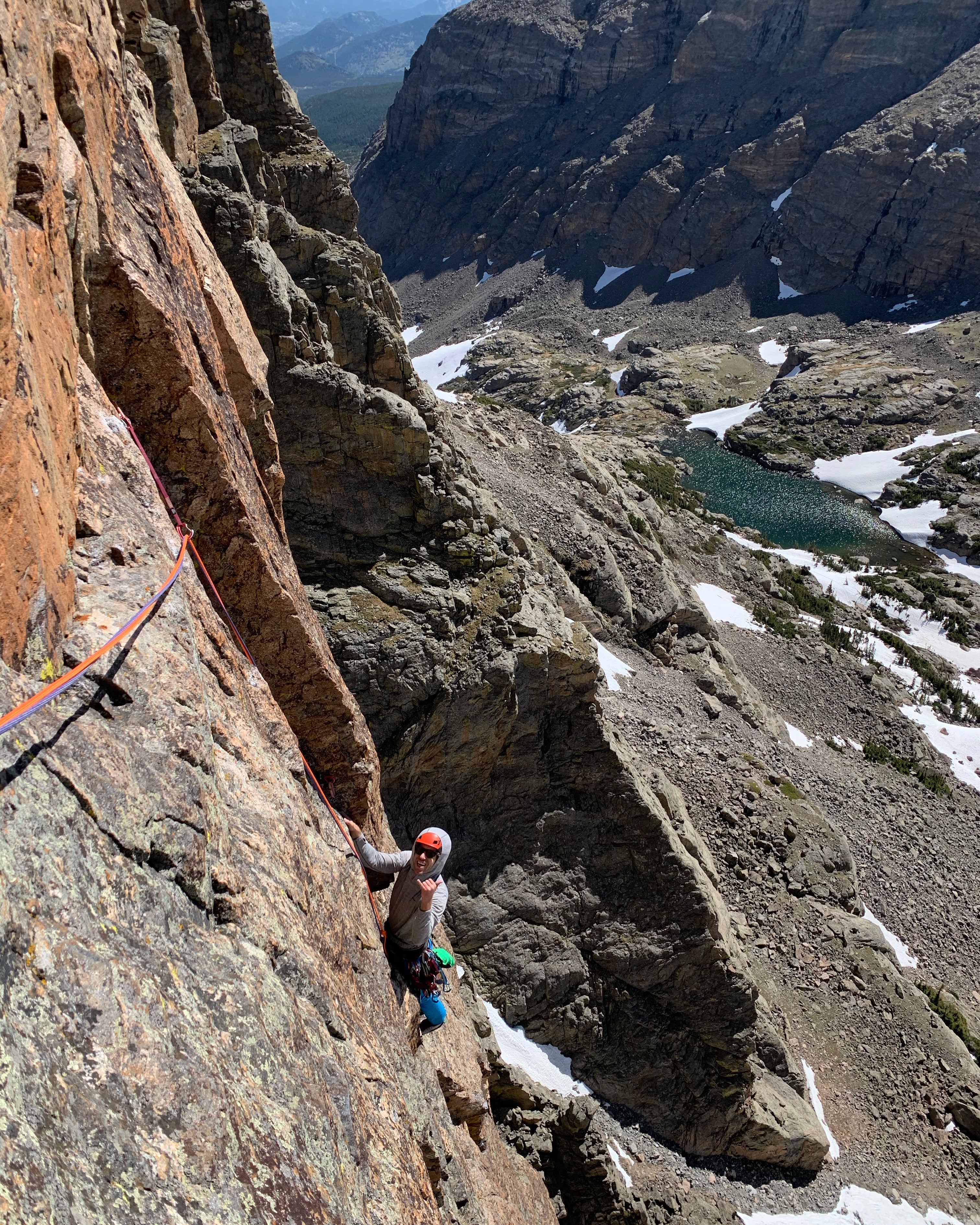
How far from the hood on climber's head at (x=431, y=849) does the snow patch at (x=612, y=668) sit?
18.6m

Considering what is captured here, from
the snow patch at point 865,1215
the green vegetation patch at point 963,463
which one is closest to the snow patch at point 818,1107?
the snow patch at point 865,1215

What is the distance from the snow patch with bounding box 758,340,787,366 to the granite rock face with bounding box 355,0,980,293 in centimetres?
1601

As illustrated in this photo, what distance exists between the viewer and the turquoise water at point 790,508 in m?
70.6

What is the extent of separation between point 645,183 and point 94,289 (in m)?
156

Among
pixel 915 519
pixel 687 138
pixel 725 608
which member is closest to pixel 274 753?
pixel 725 608

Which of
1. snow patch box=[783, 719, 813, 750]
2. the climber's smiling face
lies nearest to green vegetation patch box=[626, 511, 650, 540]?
snow patch box=[783, 719, 813, 750]

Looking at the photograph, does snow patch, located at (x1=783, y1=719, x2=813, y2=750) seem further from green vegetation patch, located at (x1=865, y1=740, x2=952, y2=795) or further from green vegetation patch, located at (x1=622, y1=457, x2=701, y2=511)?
green vegetation patch, located at (x1=622, y1=457, x2=701, y2=511)

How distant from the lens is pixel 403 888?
325 inches

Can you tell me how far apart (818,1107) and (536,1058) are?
8890mm

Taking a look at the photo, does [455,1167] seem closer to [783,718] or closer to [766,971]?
[766,971]

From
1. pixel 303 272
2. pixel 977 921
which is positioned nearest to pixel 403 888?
pixel 303 272

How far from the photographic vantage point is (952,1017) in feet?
76.6

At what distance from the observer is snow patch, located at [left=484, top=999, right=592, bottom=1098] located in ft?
51.1

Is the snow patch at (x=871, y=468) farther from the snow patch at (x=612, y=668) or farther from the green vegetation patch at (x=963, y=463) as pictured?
the snow patch at (x=612, y=668)
